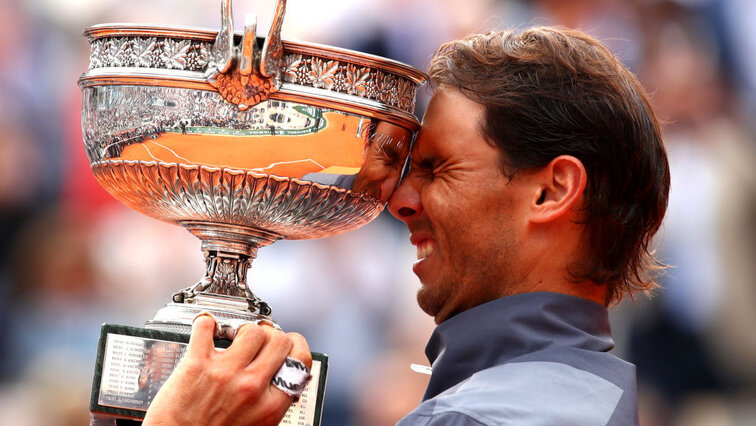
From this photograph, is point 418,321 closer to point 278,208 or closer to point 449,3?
point 449,3

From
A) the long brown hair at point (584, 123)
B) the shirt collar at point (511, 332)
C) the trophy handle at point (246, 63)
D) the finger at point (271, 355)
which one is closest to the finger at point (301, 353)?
the finger at point (271, 355)

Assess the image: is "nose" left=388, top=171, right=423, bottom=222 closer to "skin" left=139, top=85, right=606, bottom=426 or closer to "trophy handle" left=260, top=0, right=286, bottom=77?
"skin" left=139, top=85, right=606, bottom=426

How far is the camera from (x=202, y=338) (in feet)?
5.13

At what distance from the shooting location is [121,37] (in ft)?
5.47

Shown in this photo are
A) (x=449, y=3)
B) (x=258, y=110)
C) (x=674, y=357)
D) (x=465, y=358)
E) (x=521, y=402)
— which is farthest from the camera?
(x=449, y=3)

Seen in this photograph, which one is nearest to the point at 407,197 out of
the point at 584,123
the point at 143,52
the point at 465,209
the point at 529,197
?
the point at 465,209

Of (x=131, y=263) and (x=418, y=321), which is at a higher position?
(x=131, y=263)

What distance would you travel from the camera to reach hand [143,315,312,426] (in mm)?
1537

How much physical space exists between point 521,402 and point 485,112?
56cm

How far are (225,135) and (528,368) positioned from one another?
620mm

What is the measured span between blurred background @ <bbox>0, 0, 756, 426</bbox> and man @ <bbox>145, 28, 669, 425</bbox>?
1998mm

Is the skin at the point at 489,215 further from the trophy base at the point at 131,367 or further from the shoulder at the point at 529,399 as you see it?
the trophy base at the point at 131,367

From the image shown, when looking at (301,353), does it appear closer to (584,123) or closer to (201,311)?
(201,311)

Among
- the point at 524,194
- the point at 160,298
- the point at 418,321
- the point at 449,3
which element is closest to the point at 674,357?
the point at 418,321
